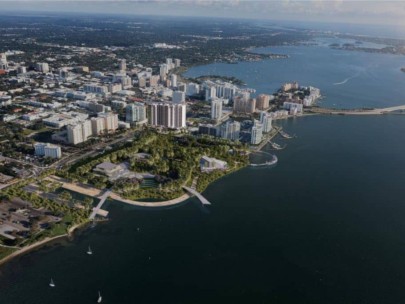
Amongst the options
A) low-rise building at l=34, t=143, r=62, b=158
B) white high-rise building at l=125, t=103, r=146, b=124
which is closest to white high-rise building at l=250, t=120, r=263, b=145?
white high-rise building at l=125, t=103, r=146, b=124

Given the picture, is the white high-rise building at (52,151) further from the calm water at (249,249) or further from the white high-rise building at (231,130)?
the white high-rise building at (231,130)

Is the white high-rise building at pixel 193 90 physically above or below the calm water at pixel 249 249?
above

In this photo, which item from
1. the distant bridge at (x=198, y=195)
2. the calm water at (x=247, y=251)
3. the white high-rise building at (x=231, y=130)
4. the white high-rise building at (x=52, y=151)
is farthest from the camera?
the white high-rise building at (x=231, y=130)

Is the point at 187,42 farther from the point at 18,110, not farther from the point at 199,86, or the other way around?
the point at 18,110

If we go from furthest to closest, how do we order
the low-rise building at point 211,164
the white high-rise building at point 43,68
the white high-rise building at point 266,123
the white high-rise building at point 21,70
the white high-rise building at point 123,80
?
the white high-rise building at point 43,68
the white high-rise building at point 21,70
the white high-rise building at point 123,80
the white high-rise building at point 266,123
the low-rise building at point 211,164

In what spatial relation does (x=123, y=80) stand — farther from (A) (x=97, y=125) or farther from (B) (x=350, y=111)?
(B) (x=350, y=111)

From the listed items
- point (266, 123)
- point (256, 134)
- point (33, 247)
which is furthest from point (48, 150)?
point (266, 123)

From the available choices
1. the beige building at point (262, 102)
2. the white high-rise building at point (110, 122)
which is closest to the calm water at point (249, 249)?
the white high-rise building at point (110, 122)
